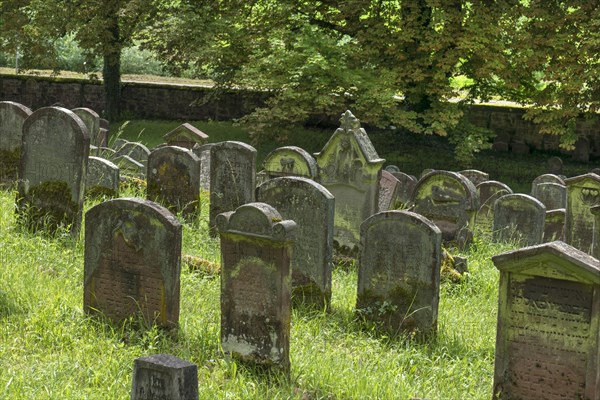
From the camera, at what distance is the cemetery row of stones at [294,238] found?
7316 millimetres

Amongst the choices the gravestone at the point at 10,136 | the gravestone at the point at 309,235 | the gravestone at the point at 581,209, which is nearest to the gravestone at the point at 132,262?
the gravestone at the point at 309,235

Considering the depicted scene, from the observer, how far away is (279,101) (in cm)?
2272

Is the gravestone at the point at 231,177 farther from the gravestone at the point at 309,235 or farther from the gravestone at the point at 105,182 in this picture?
the gravestone at the point at 309,235

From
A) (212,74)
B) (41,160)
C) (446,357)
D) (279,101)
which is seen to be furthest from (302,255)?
(212,74)

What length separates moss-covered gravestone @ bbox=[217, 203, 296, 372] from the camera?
26.3 feet

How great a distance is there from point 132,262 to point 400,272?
95.1 inches

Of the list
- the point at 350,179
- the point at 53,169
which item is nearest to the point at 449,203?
the point at 350,179

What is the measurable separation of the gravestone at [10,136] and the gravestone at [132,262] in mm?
4826

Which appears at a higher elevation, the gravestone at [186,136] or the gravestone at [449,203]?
the gravestone at [186,136]

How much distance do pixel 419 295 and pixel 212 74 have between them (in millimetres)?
16424

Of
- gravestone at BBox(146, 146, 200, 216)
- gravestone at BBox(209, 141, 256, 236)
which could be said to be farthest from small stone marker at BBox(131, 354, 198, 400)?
gravestone at BBox(146, 146, 200, 216)

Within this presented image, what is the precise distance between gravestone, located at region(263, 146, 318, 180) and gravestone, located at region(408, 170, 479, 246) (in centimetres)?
159

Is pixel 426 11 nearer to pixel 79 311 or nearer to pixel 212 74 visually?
pixel 212 74

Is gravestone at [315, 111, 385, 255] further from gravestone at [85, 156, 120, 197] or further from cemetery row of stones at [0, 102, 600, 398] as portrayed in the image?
gravestone at [85, 156, 120, 197]
